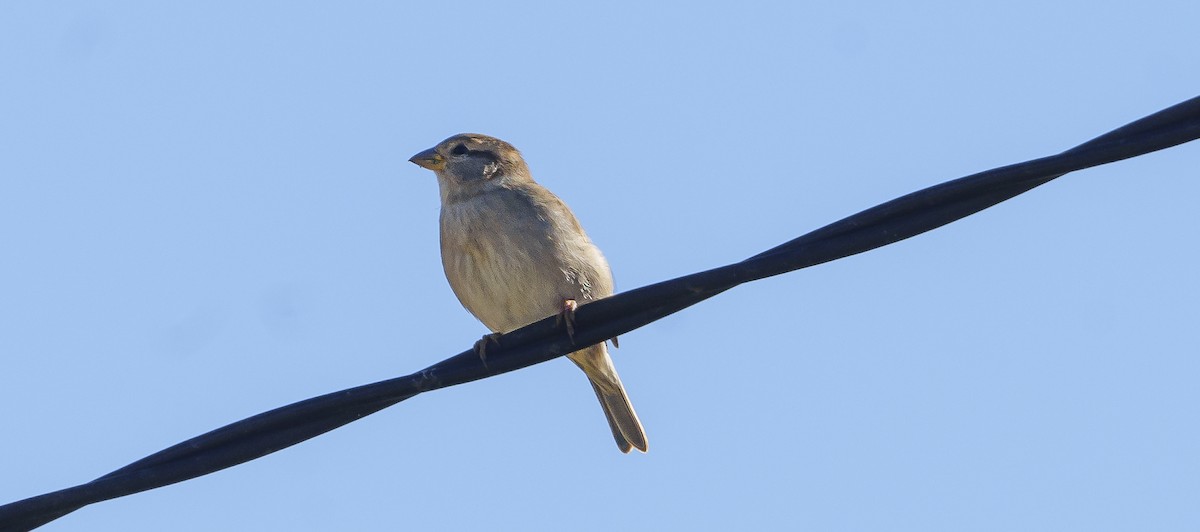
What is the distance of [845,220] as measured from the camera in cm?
446

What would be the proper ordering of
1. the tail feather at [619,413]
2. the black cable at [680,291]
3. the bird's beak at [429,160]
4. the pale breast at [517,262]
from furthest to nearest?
the bird's beak at [429,160]
the tail feather at [619,413]
the pale breast at [517,262]
the black cable at [680,291]

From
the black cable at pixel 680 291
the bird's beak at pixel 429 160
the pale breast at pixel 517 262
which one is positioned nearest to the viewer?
the black cable at pixel 680 291

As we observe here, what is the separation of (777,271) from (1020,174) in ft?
2.51

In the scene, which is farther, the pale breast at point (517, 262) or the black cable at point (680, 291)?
the pale breast at point (517, 262)

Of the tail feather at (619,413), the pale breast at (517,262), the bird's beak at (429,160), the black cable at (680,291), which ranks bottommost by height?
the black cable at (680,291)

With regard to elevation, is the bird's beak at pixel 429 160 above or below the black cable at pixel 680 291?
above

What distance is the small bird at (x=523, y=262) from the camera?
7.48 metres

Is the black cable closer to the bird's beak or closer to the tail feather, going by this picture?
the tail feather

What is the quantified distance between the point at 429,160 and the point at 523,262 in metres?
1.78

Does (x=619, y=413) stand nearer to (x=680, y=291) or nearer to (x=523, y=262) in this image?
(x=523, y=262)

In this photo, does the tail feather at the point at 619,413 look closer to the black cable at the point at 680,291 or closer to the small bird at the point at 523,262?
the small bird at the point at 523,262

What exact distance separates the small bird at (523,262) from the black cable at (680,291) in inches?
93.3

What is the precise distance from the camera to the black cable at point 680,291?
4.13 m

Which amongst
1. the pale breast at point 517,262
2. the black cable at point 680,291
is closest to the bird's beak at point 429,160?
the pale breast at point 517,262
